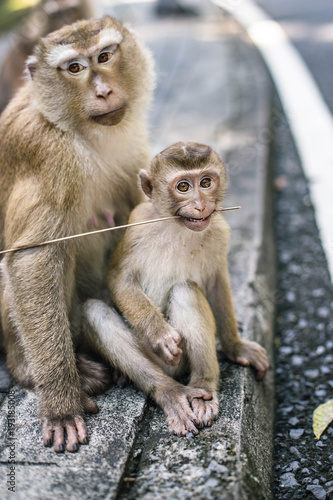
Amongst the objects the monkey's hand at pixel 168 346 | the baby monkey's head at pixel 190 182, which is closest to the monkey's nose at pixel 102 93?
the baby monkey's head at pixel 190 182

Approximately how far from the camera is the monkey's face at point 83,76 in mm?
3061

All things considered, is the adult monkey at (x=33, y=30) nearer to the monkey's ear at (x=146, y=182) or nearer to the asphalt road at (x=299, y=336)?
the asphalt road at (x=299, y=336)

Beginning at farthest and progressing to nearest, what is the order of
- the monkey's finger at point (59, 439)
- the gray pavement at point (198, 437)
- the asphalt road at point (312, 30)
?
the asphalt road at point (312, 30) < the monkey's finger at point (59, 439) < the gray pavement at point (198, 437)

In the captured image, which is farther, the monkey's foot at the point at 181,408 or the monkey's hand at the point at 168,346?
the monkey's hand at the point at 168,346

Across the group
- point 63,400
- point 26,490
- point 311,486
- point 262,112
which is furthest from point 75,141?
point 262,112

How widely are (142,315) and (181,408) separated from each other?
47 cm

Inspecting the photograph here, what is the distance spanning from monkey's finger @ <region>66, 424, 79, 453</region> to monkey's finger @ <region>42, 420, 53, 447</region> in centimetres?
8

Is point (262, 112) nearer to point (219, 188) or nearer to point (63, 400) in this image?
point (219, 188)

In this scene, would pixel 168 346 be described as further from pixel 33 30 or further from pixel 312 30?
pixel 312 30

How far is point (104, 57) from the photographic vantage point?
3.17 m

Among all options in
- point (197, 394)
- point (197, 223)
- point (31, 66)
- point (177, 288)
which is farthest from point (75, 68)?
point (197, 394)

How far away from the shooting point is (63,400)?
9.43 feet

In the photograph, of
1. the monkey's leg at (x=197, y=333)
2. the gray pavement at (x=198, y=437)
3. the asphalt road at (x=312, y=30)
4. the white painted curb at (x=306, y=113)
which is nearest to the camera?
the gray pavement at (x=198, y=437)

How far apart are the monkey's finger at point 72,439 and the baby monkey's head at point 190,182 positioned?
105cm
